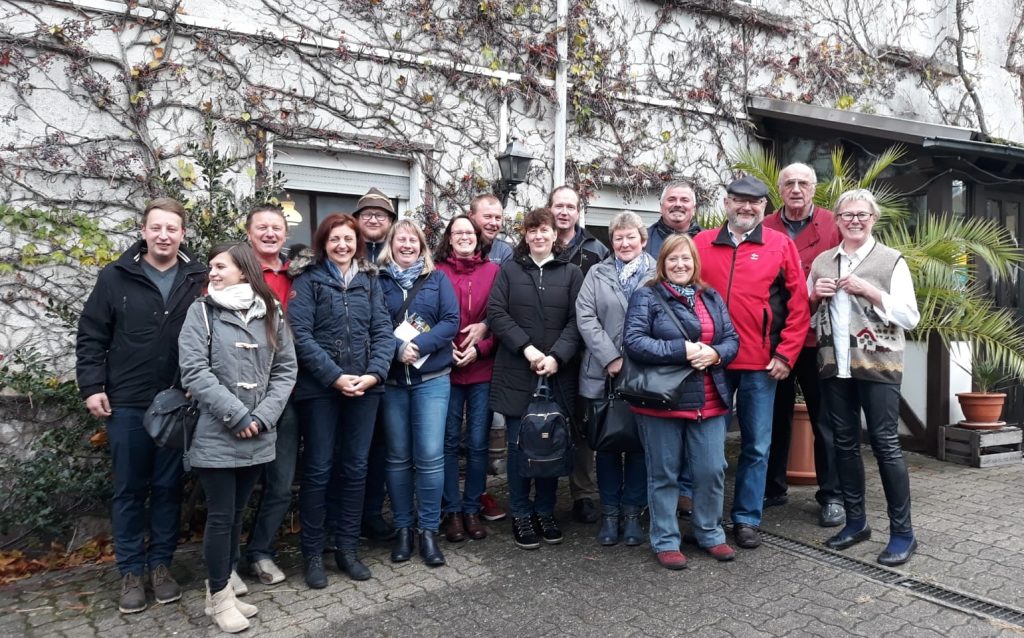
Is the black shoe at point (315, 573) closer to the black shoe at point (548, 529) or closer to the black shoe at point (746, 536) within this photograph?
the black shoe at point (548, 529)

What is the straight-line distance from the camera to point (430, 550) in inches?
168

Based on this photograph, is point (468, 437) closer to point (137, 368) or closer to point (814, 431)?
point (137, 368)

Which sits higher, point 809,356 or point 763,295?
point 763,295

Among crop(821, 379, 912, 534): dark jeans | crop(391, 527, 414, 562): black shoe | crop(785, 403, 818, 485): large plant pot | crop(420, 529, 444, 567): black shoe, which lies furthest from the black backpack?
crop(785, 403, 818, 485): large plant pot

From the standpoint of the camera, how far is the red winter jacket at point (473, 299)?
15.1 ft

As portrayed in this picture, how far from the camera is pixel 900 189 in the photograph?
23.8ft

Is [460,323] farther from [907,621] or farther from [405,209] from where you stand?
[907,621]

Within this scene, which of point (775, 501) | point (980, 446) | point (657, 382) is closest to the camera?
point (657, 382)

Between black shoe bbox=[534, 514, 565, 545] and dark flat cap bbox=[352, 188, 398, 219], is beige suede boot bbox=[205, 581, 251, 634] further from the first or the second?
dark flat cap bbox=[352, 188, 398, 219]

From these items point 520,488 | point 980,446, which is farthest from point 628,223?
point 980,446

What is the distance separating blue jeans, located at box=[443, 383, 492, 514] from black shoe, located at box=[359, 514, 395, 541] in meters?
0.39

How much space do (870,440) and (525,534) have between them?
2.02 metres

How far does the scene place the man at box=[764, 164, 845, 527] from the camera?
16.1ft

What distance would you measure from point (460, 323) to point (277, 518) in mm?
1524
